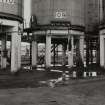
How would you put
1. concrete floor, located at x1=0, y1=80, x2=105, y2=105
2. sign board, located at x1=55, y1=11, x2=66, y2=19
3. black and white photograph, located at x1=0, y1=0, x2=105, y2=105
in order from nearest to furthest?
concrete floor, located at x1=0, y1=80, x2=105, y2=105, black and white photograph, located at x1=0, y1=0, x2=105, y2=105, sign board, located at x1=55, y1=11, x2=66, y2=19

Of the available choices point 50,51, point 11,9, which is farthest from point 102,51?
point 11,9

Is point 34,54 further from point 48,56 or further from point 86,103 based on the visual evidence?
point 86,103

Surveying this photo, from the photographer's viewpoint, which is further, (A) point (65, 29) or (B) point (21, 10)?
(A) point (65, 29)

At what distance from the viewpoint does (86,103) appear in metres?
13.3

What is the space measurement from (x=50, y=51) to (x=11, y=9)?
36.4ft

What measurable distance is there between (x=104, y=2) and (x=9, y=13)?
55.8ft

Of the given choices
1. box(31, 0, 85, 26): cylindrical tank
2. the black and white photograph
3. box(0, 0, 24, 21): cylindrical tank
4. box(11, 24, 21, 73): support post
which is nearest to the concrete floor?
the black and white photograph

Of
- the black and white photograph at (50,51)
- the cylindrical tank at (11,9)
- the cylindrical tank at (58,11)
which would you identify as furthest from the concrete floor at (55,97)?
the cylindrical tank at (58,11)

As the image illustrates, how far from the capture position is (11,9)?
2759 centimetres

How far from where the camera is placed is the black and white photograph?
51.3 feet

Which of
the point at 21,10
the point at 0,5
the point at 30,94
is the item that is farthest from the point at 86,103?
the point at 21,10

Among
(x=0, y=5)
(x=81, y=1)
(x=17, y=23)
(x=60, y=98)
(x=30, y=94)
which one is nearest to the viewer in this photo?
(x=60, y=98)

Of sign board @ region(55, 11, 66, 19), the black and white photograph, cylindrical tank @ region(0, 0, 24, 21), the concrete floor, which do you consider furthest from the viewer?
sign board @ region(55, 11, 66, 19)

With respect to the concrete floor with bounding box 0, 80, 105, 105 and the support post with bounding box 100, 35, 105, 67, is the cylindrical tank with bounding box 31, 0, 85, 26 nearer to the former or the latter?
the support post with bounding box 100, 35, 105, 67
